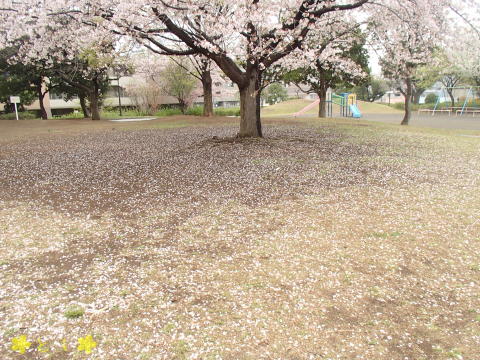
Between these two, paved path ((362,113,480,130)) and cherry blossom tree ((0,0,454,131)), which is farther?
paved path ((362,113,480,130))

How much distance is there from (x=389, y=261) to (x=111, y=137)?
1661cm

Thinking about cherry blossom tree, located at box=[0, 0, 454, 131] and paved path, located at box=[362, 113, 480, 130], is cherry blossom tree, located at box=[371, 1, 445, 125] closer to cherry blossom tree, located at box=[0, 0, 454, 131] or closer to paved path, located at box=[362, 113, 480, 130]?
cherry blossom tree, located at box=[0, 0, 454, 131]

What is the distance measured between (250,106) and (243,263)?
9.90 m

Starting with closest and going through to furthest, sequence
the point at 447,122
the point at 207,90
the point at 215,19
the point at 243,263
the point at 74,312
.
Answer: the point at 74,312 < the point at 243,263 < the point at 215,19 < the point at 207,90 < the point at 447,122

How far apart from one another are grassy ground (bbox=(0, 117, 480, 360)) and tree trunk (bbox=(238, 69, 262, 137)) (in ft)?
14.7

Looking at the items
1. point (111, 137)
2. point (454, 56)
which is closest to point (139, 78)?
point (111, 137)

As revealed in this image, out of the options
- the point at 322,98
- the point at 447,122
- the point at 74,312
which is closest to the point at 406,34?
the point at 322,98

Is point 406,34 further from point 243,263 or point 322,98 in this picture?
point 243,263

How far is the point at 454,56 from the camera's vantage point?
38906mm

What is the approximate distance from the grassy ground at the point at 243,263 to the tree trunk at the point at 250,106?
176 inches

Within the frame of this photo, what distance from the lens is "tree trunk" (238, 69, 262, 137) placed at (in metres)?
13.5

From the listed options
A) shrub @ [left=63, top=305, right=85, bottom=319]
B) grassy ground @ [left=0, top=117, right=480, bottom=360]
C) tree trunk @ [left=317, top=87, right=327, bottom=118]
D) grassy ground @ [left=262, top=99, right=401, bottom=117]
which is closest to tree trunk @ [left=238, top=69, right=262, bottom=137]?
grassy ground @ [left=0, top=117, right=480, bottom=360]

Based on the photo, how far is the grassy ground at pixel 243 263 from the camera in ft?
10.9

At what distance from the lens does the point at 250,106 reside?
45.3 ft
